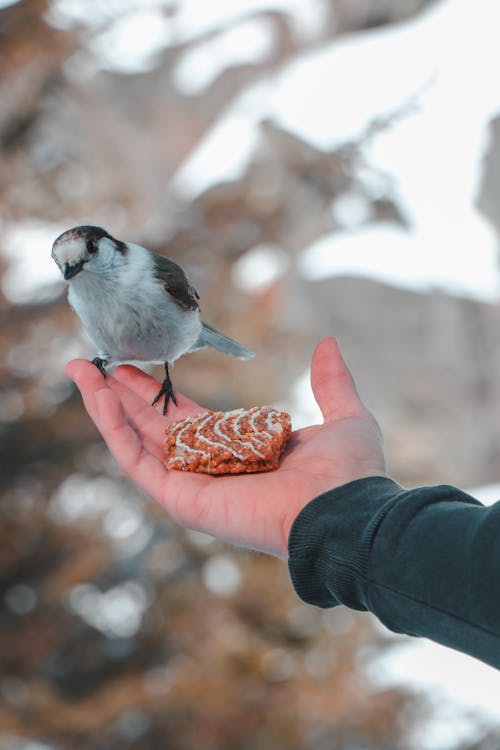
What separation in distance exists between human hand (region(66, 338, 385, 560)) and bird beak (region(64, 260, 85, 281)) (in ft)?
0.31

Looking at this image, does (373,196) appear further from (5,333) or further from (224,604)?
(224,604)

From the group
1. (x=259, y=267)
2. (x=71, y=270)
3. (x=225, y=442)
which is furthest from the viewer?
(x=259, y=267)

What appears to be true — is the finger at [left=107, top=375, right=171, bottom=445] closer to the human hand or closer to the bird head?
the human hand

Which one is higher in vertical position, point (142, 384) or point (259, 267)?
point (142, 384)

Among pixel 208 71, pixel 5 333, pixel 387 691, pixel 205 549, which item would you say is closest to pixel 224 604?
pixel 205 549

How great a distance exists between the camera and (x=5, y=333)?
1249 millimetres

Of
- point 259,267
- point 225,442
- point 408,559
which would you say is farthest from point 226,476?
point 259,267

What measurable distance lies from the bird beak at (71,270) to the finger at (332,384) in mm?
217

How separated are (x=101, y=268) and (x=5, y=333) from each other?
82cm

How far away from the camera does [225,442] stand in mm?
534

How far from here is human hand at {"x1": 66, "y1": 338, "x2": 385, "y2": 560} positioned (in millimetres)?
530

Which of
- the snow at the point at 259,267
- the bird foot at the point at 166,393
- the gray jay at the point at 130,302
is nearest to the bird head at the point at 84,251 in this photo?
the gray jay at the point at 130,302

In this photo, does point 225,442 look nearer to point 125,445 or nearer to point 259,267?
point 125,445

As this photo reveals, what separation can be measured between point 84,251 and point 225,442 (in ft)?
0.50
